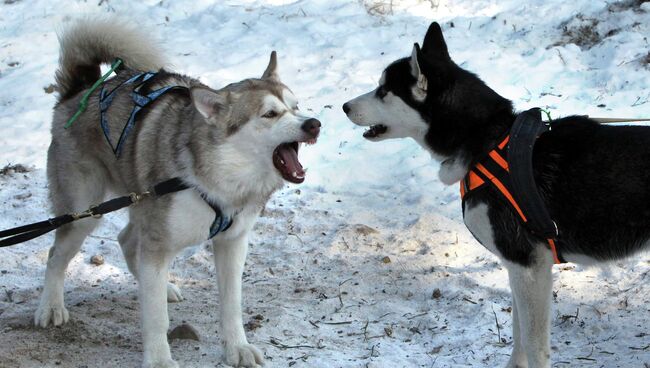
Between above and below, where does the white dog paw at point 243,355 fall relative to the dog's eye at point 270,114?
below

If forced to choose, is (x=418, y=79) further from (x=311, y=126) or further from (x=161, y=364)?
(x=161, y=364)

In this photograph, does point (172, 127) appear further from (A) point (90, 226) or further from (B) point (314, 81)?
(B) point (314, 81)

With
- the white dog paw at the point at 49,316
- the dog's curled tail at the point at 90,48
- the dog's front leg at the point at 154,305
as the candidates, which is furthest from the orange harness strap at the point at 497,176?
the white dog paw at the point at 49,316

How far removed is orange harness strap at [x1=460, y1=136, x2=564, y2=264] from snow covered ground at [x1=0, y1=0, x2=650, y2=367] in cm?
106

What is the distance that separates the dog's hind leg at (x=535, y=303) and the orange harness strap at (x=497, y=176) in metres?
0.13

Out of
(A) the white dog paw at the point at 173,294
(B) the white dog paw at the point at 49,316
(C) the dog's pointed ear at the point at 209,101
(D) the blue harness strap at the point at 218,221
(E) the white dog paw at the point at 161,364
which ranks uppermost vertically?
(C) the dog's pointed ear at the point at 209,101

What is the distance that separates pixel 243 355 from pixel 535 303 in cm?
165

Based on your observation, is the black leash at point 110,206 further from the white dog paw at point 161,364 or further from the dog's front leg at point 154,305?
the white dog paw at point 161,364

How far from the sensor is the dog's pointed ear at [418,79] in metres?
4.11

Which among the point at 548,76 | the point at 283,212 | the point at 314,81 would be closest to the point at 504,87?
the point at 548,76

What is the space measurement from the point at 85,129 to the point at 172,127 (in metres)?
0.75

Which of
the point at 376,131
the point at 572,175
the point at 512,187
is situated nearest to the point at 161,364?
the point at 376,131

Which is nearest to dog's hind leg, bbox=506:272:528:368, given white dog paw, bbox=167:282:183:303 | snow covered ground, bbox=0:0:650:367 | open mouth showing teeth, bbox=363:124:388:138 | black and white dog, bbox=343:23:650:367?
black and white dog, bbox=343:23:650:367

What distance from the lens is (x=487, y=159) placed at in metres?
3.81
